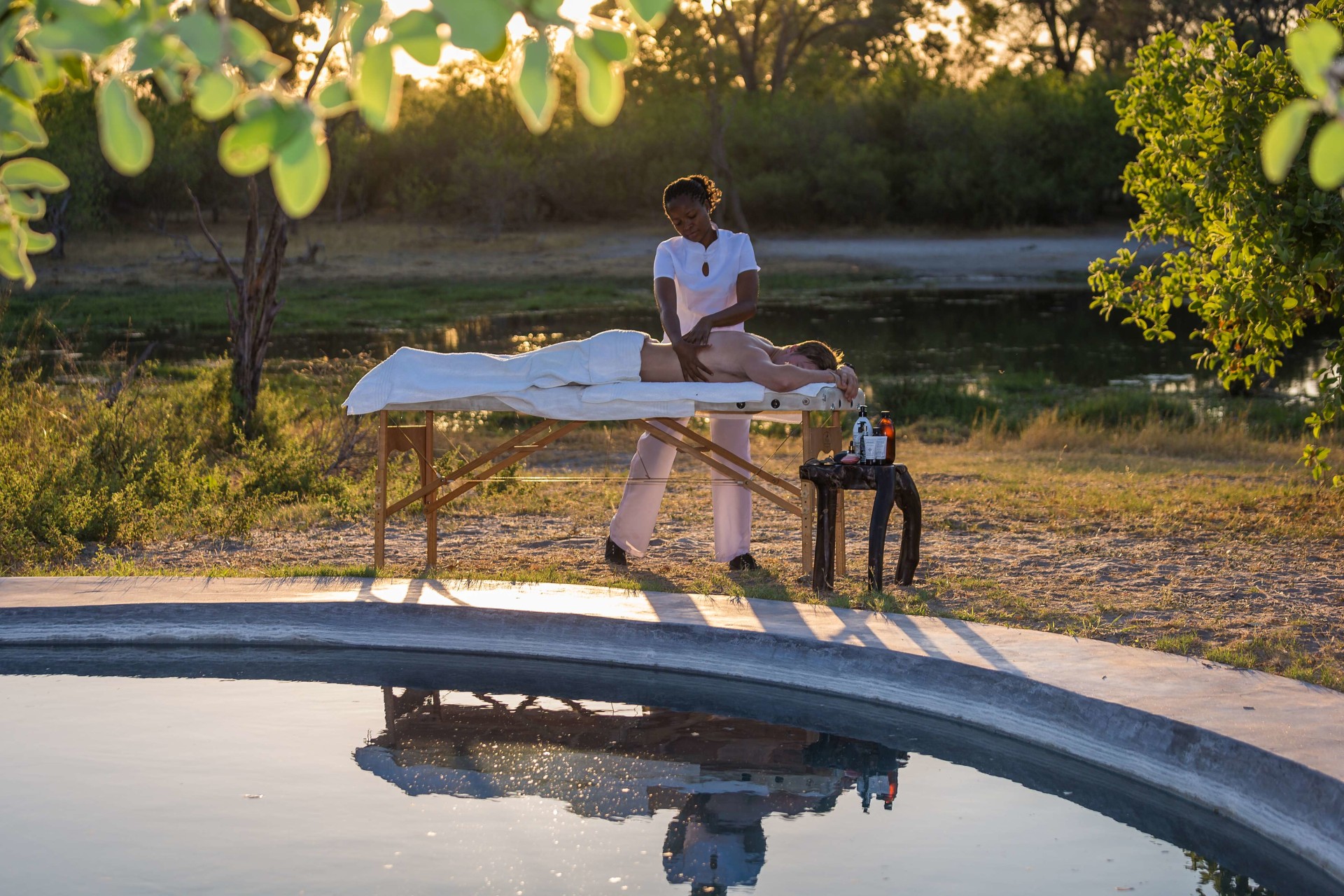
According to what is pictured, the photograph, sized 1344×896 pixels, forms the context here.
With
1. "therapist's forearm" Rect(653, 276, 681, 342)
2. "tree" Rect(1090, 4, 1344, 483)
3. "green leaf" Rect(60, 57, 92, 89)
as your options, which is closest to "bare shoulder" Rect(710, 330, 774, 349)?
"therapist's forearm" Rect(653, 276, 681, 342)

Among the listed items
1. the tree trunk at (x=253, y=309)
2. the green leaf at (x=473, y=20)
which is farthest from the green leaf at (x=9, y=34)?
the tree trunk at (x=253, y=309)

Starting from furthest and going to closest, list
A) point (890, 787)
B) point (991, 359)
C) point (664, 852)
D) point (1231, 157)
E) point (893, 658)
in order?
point (991, 359) < point (1231, 157) < point (893, 658) < point (890, 787) < point (664, 852)

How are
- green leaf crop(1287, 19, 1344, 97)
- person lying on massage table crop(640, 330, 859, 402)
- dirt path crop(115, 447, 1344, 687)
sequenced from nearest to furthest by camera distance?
green leaf crop(1287, 19, 1344, 97)
dirt path crop(115, 447, 1344, 687)
person lying on massage table crop(640, 330, 859, 402)

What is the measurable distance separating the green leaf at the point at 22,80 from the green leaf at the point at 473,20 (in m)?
0.60

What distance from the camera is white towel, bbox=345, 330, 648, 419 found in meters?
4.95

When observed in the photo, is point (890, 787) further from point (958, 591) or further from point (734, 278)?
point (734, 278)

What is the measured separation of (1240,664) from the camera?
156 inches

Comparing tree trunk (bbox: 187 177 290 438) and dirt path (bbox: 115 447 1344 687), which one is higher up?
tree trunk (bbox: 187 177 290 438)

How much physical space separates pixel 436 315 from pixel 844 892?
19851 millimetres

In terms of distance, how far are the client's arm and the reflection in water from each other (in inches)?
57.4

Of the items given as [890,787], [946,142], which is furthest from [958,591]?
[946,142]

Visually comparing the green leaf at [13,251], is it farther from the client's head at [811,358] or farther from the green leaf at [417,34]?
the client's head at [811,358]

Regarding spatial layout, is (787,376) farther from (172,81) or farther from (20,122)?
(172,81)

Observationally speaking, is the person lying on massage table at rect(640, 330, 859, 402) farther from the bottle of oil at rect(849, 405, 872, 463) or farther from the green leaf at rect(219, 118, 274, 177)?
the green leaf at rect(219, 118, 274, 177)
